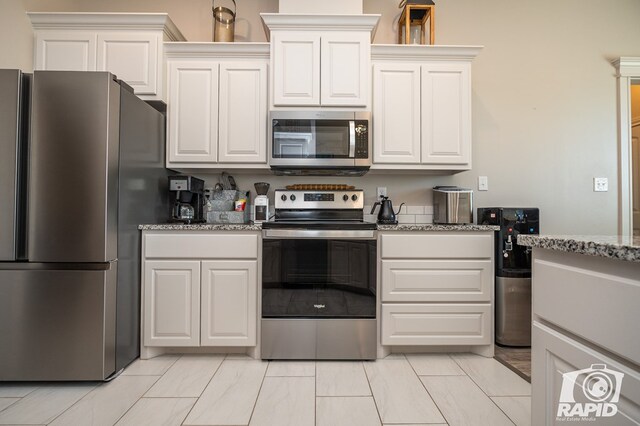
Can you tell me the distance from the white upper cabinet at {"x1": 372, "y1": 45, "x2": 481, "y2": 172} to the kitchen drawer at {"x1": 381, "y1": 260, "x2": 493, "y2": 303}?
0.81 metres

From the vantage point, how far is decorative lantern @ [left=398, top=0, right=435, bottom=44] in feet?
7.79

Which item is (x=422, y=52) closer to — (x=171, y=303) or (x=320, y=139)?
(x=320, y=139)

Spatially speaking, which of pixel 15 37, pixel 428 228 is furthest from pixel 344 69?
pixel 15 37

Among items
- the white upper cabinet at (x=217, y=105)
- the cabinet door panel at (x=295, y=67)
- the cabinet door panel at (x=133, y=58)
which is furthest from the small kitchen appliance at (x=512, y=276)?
the cabinet door panel at (x=133, y=58)

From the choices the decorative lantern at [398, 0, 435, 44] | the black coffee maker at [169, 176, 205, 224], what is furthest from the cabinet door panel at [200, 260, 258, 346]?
the decorative lantern at [398, 0, 435, 44]

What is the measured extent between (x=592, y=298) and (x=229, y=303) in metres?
1.77

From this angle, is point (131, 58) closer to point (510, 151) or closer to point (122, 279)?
point (122, 279)

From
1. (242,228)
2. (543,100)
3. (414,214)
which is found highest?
(543,100)

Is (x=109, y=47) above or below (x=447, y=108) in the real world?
above

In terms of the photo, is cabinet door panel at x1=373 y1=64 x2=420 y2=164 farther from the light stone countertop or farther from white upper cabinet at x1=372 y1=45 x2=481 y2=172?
the light stone countertop

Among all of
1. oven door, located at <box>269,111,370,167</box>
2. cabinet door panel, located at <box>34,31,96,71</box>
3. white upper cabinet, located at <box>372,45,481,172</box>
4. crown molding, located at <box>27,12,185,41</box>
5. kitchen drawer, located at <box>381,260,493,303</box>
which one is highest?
crown molding, located at <box>27,12,185,41</box>

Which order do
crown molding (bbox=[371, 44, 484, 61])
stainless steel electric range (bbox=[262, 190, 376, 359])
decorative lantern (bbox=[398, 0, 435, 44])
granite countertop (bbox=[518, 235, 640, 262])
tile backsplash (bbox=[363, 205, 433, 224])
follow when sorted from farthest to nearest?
tile backsplash (bbox=[363, 205, 433, 224]), decorative lantern (bbox=[398, 0, 435, 44]), crown molding (bbox=[371, 44, 484, 61]), stainless steel electric range (bbox=[262, 190, 376, 359]), granite countertop (bbox=[518, 235, 640, 262])

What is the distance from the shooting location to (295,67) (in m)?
2.23

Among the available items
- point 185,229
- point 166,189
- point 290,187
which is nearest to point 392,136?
point 290,187
